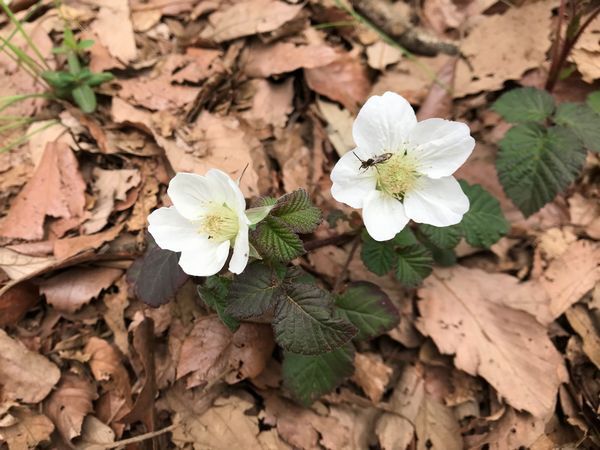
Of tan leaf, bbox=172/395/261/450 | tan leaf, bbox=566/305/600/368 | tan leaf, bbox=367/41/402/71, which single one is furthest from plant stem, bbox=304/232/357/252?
tan leaf, bbox=367/41/402/71

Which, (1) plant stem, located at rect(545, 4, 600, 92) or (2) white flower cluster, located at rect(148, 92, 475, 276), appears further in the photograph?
(1) plant stem, located at rect(545, 4, 600, 92)

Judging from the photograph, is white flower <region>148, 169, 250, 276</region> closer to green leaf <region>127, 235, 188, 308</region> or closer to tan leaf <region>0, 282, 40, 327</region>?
green leaf <region>127, 235, 188, 308</region>

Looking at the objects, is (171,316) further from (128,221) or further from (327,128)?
(327,128)

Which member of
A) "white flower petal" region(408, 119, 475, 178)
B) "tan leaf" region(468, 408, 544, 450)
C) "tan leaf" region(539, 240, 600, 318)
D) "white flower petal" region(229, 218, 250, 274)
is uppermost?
"white flower petal" region(408, 119, 475, 178)

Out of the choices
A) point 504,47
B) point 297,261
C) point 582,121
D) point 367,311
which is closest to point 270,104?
point 297,261

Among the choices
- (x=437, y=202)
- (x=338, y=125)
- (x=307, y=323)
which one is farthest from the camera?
(x=338, y=125)

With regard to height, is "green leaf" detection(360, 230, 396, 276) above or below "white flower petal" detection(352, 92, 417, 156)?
below

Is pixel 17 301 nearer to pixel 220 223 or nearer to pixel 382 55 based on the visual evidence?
pixel 220 223

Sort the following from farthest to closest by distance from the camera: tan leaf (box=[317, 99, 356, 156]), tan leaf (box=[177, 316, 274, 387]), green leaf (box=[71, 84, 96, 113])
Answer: tan leaf (box=[317, 99, 356, 156]) < green leaf (box=[71, 84, 96, 113]) < tan leaf (box=[177, 316, 274, 387])
